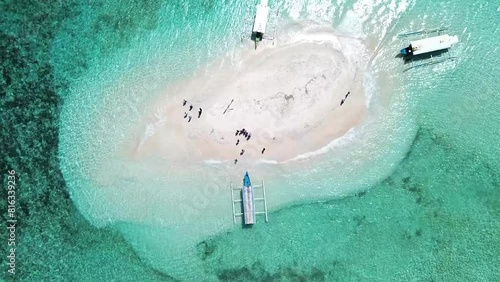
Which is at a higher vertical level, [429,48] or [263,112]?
[429,48]

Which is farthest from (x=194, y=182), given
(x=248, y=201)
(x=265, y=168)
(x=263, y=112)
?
(x=263, y=112)

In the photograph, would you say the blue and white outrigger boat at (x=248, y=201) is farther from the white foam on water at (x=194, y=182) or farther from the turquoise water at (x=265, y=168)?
the turquoise water at (x=265, y=168)

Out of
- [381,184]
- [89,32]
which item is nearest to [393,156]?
[381,184]

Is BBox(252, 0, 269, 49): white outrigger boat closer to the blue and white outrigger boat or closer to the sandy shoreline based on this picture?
the sandy shoreline

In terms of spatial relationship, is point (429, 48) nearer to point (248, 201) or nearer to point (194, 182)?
point (248, 201)

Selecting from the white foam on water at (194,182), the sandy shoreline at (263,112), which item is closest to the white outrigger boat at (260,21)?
the sandy shoreline at (263,112)

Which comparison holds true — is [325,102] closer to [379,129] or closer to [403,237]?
[379,129]

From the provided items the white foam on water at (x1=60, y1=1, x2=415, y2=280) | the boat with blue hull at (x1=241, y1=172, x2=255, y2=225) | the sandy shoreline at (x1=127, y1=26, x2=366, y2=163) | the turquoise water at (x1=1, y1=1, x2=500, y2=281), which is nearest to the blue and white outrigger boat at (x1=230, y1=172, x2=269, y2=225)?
the boat with blue hull at (x1=241, y1=172, x2=255, y2=225)
